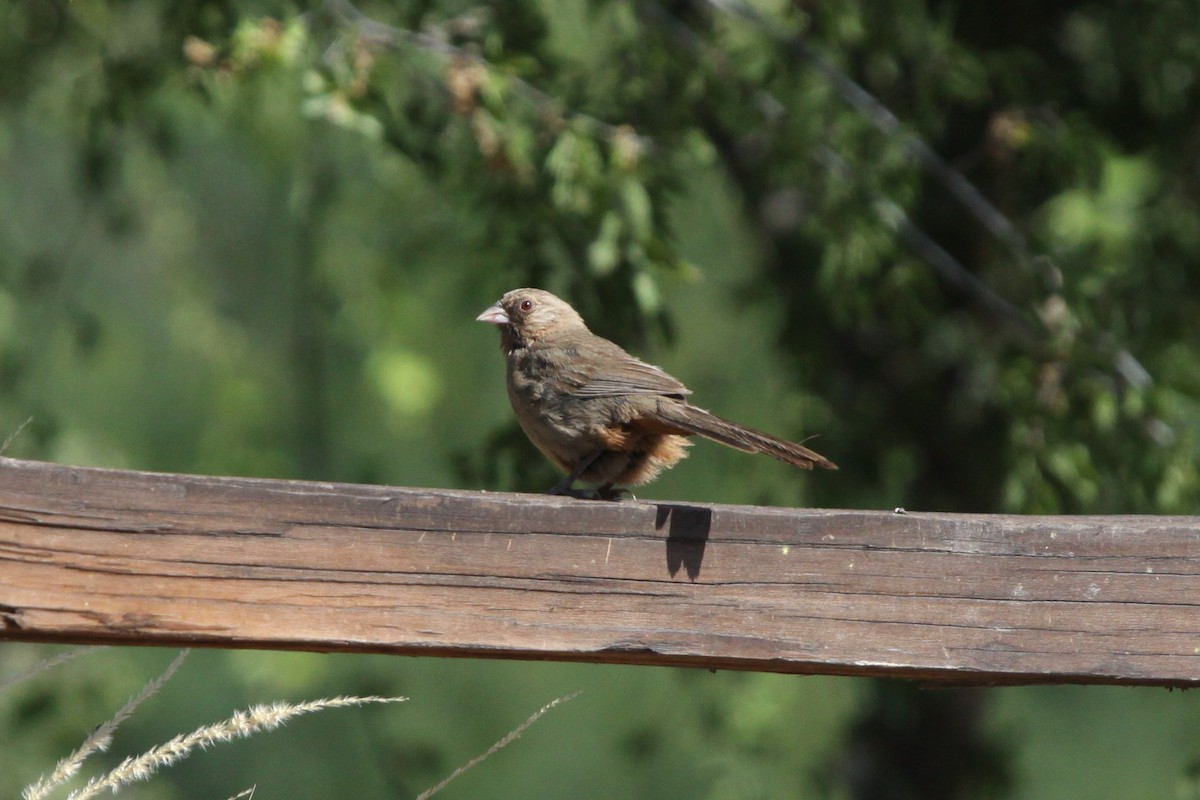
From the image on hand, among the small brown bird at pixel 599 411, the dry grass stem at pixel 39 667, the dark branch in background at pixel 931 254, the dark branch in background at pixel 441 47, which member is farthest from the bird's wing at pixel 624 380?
the dry grass stem at pixel 39 667

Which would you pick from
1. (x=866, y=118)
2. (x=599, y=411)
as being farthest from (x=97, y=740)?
(x=866, y=118)

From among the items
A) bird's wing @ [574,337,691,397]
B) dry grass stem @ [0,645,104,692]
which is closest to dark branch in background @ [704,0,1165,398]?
bird's wing @ [574,337,691,397]

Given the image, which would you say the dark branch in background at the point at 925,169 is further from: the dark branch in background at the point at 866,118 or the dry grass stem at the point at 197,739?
the dry grass stem at the point at 197,739

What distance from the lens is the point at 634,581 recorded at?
206 centimetres

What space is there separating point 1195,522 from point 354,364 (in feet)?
25.1

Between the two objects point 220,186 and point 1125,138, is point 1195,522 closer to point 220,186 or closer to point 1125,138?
point 1125,138

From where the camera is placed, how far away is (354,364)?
9320 mm

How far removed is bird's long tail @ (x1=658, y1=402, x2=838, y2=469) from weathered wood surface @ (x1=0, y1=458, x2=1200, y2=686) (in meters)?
0.25

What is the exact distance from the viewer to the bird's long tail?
2.51 meters

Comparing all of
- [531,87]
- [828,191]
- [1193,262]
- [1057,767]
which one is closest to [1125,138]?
[1193,262]

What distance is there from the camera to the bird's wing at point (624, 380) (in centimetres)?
350

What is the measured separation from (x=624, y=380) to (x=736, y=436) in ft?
2.71

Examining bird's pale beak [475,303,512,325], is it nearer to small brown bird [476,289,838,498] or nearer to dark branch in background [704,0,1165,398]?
small brown bird [476,289,838,498]

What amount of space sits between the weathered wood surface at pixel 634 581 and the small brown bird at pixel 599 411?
3.76 feet
